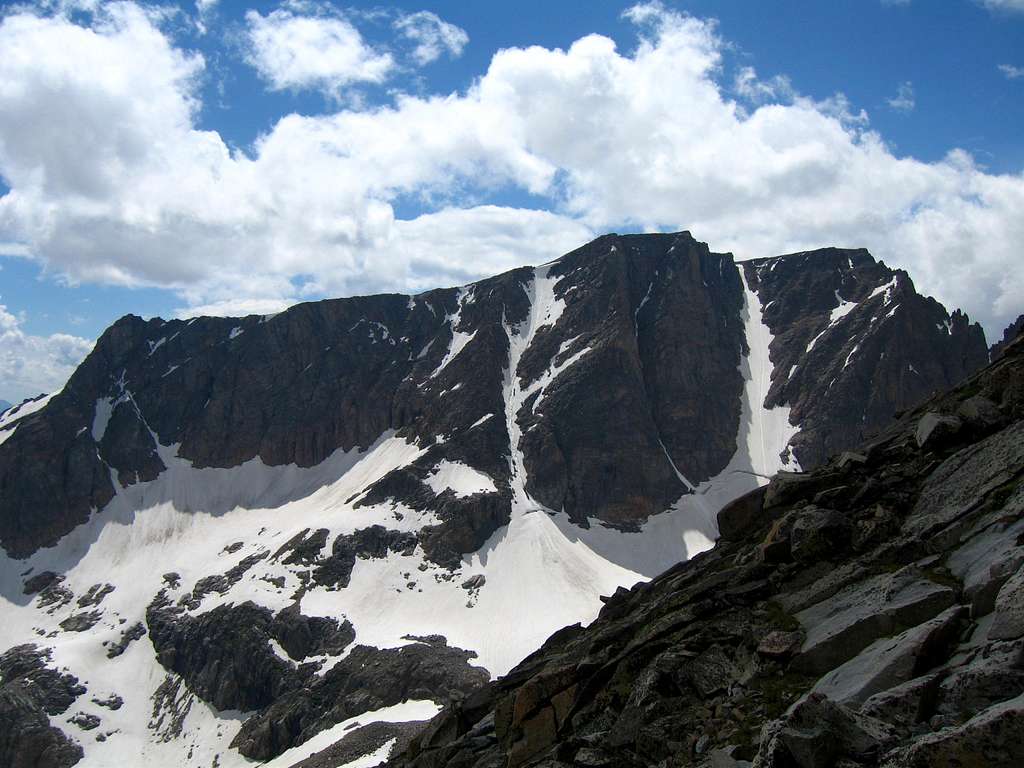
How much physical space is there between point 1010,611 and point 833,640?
4077mm

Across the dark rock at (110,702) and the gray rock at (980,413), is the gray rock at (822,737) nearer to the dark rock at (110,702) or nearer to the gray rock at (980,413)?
the gray rock at (980,413)

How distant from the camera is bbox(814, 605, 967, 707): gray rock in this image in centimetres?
1166

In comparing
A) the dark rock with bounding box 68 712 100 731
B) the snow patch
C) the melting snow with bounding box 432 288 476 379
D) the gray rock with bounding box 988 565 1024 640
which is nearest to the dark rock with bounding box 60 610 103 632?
the dark rock with bounding box 68 712 100 731

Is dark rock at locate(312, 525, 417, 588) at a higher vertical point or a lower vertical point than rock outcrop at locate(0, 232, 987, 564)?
lower

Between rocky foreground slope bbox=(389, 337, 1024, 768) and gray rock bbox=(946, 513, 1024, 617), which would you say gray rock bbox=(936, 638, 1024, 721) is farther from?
gray rock bbox=(946, 513, 1024, 617)

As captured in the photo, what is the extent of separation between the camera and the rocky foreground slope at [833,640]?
1030 centimetres

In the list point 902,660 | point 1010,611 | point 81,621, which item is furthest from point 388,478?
point 1010,611

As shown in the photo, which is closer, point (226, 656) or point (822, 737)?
point (822, 737)

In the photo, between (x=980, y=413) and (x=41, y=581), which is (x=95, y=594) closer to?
(x=41, y=581)

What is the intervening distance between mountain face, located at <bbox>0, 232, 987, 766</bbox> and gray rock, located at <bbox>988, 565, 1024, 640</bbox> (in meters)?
79.7

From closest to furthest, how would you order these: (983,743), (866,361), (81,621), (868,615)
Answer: (983,743) < (868,615) < (81,621) < (866,361)

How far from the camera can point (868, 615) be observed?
14125 mm

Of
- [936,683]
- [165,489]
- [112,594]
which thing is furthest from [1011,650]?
[165,489]

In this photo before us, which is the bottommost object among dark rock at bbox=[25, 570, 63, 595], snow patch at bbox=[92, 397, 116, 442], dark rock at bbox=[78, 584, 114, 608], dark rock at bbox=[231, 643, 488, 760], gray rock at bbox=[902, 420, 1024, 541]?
gray rock at bbox=[902, 420, 1024, 541]
